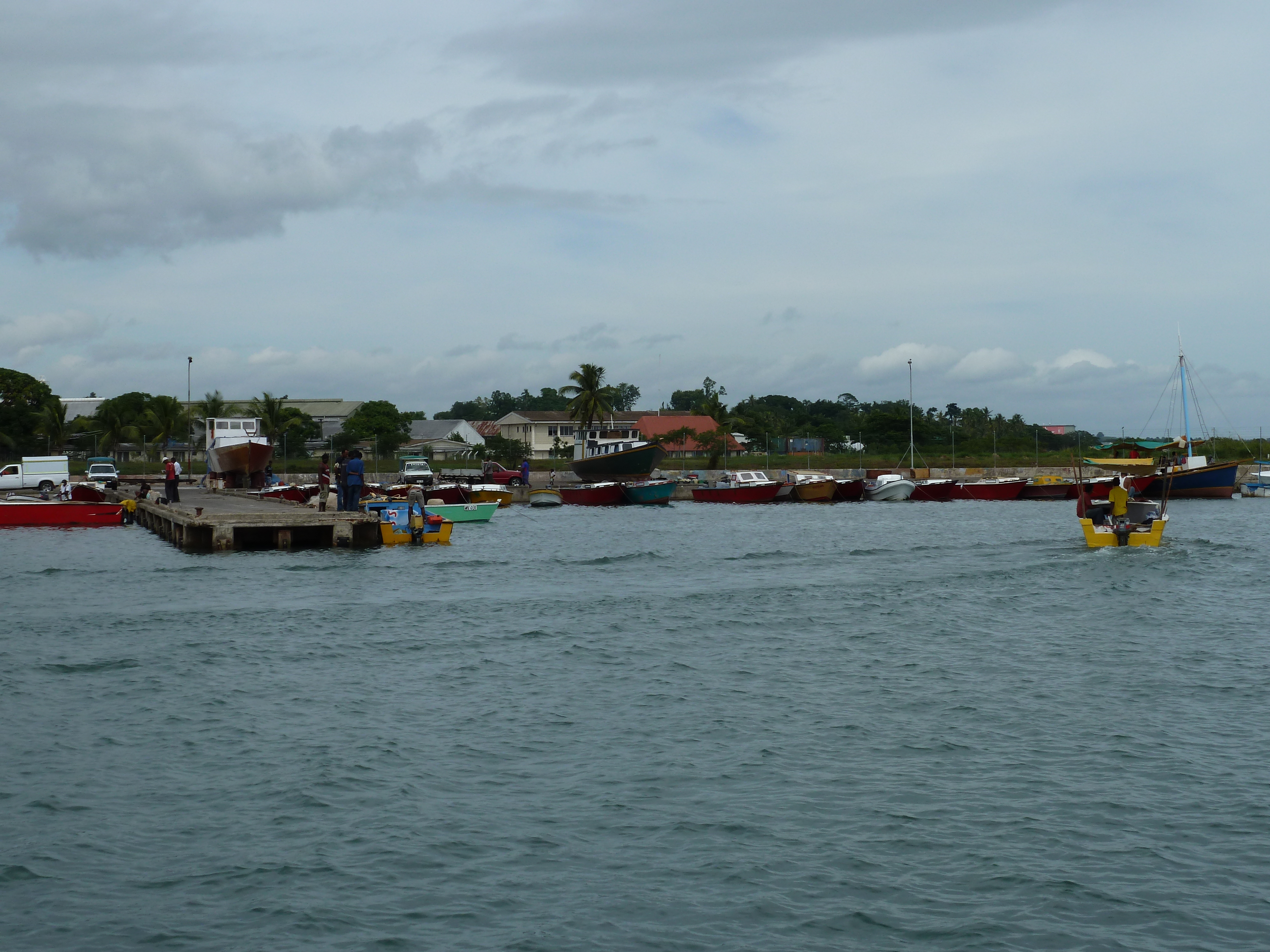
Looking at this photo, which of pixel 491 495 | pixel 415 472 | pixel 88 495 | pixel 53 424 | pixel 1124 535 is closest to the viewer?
pixel 1124 535

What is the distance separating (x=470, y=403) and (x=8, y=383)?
98192 mm

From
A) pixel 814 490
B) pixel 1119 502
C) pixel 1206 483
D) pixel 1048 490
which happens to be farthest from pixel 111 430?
pixel 1119 502

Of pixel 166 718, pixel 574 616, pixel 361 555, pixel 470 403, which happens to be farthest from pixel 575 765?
pixel 470 403

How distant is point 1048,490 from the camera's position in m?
67.2

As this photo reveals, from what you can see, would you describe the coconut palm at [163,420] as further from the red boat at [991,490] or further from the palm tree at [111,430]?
the red boat at [991,490]

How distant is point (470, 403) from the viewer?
598 ft

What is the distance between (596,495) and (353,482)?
93.4 feet

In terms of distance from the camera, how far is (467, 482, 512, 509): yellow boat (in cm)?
5322

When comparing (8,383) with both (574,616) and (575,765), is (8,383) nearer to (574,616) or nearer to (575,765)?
(574,616)

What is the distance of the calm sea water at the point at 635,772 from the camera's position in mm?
8047

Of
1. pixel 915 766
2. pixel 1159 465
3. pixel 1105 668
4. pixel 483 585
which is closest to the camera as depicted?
pixel 915 766

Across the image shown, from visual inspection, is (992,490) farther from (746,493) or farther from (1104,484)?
(1104,484)

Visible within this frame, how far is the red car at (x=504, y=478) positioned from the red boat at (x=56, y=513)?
24.6m

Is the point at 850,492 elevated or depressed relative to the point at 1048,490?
elevated
